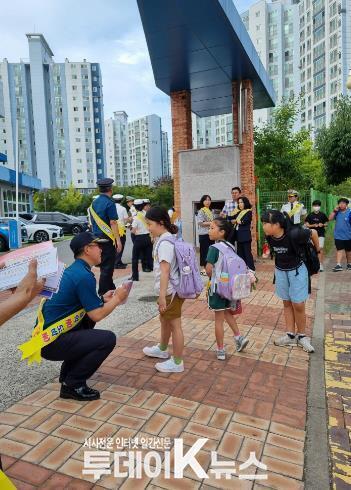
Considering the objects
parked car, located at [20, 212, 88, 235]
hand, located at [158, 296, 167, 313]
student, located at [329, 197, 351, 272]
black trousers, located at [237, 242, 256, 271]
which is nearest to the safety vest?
hand, located at [158, 296, 167, 313]

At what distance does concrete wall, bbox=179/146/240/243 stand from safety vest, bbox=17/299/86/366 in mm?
8674

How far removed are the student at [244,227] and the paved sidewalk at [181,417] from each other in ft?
13.5

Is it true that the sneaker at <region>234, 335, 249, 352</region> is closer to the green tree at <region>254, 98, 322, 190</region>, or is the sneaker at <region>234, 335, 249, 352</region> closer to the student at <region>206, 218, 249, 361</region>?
the student at <region>206, 218, 249, 361</region>

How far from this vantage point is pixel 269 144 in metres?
16.3

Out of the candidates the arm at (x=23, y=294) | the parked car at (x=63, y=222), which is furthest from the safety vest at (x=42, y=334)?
the parked car at (x=63, y=222)

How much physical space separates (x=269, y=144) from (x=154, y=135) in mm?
107220

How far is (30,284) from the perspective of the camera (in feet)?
5.99

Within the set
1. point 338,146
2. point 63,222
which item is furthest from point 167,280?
point 63,222

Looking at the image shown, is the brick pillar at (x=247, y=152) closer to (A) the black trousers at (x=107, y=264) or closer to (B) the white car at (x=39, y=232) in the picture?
(A) the black trousers at (x=107, y=264)

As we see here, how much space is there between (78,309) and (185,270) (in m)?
1.01

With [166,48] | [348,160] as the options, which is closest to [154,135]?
[348,160]

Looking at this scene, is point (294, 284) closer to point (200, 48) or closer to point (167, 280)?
point (167, 280)

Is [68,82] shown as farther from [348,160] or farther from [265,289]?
[265,289]

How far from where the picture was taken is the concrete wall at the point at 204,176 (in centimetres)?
1128
